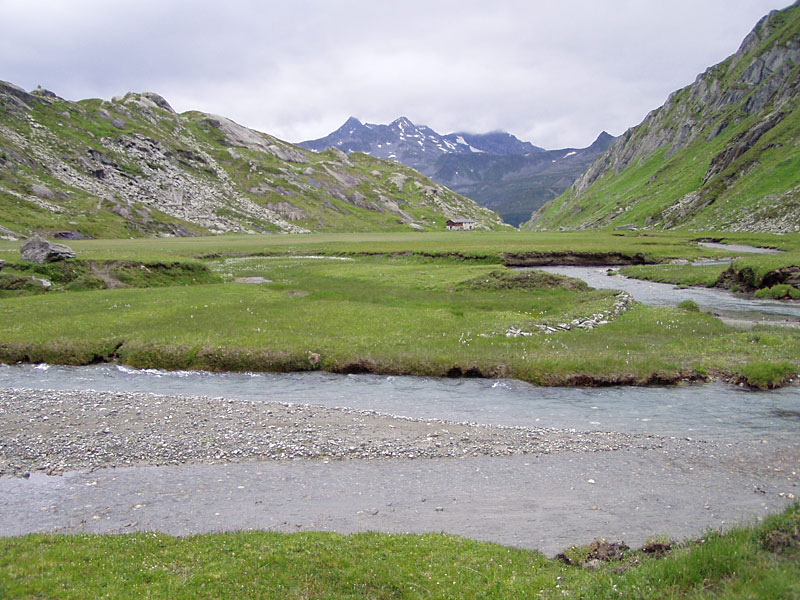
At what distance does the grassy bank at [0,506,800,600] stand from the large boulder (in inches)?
2099

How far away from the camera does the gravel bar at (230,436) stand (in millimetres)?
17656

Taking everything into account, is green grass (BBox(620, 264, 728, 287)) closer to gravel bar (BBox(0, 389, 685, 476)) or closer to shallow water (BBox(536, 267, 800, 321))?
shallow water (BBox(536, 267, 800, 321))

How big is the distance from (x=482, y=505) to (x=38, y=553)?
11.7 m

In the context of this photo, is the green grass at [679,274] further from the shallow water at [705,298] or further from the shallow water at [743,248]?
the shallow water at [743,248]

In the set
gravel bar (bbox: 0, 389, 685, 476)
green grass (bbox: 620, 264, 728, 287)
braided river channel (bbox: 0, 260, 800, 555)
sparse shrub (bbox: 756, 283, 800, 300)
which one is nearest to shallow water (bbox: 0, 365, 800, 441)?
braided river channel (bbox: 0, 260, 800, 555)

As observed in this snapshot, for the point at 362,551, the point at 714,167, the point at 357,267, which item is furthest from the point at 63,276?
the point at 714,167

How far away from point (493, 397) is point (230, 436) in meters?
13.1

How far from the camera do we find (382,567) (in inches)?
414

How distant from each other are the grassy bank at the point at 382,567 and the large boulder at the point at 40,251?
175 ft

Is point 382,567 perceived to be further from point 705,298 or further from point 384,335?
point 705,298

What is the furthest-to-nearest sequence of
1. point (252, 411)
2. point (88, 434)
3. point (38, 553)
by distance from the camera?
point (252, 411), point (88, 434), point (38, 553)

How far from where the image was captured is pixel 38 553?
1096 cm

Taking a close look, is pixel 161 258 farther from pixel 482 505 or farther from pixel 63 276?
pixel 482 505

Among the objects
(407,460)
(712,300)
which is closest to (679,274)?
(712,300)
